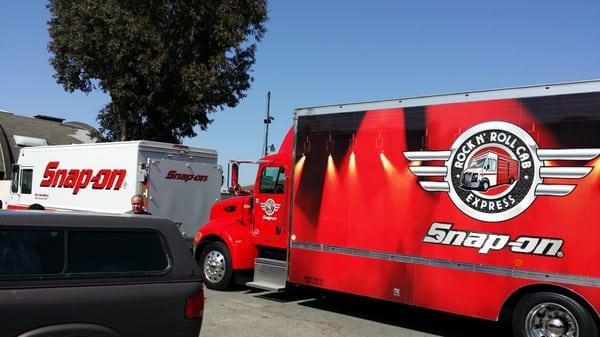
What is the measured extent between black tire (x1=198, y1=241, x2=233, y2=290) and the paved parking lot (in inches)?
10.7

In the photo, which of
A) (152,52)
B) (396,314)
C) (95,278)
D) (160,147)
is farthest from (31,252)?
(152,52)

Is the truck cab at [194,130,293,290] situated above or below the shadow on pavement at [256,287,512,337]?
above

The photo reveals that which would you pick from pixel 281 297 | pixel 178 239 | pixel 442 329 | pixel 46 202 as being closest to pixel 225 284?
pixel 281 297

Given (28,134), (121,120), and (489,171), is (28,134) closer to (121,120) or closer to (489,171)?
(121,120)

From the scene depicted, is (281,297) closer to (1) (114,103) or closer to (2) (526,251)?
(2) (526,251)

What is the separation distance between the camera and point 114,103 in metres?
18.3

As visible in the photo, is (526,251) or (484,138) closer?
(526,251)

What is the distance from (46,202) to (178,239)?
12.8 metres

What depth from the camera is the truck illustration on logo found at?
703 cm

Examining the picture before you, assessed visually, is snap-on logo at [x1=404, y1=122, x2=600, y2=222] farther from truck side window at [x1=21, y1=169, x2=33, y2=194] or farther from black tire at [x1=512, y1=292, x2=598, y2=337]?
truck side window at [x1=21, y1=169, x2=33, y2=194]

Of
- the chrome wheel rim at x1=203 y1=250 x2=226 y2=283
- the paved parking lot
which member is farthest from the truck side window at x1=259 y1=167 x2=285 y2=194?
the paved parking lot

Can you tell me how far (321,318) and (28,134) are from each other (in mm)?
33686

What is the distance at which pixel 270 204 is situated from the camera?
392 inches

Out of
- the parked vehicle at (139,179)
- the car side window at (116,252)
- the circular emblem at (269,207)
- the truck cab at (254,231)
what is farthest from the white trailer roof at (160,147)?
the car side window at (116,252)
